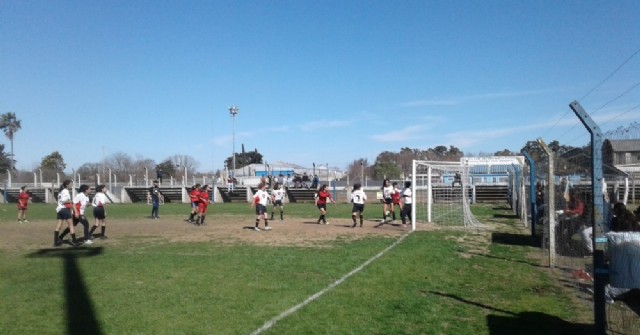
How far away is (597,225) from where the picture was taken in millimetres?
6148

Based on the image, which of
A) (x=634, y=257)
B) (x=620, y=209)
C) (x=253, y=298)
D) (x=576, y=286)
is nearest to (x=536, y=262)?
(x=576, y=286)

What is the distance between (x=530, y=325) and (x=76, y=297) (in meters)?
6.85

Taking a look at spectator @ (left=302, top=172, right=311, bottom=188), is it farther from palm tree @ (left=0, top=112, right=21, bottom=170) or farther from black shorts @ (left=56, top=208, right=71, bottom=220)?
palm tree @ (left=0, top=112, right=21, bottom=170)

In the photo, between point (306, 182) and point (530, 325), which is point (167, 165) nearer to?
point (306, 182)

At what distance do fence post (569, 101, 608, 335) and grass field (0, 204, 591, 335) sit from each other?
3.48 feet

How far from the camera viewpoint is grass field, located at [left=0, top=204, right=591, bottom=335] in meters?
6.95

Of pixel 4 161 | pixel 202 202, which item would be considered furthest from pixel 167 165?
pixel 202 202

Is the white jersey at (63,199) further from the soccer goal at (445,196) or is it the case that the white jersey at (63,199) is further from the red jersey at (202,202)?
the soccer goal at (445,196)

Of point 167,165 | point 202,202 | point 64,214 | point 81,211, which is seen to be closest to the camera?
point 64,214

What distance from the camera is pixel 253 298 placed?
8320 millimetres

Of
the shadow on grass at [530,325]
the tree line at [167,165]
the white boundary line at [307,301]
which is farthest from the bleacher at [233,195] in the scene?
the shadow on grass at [530,325]

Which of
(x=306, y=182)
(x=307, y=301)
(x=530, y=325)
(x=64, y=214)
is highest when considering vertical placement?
(x=306, y=182)

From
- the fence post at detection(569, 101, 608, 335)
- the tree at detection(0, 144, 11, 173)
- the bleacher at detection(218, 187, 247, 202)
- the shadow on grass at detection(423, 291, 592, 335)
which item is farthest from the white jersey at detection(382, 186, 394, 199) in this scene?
the tree at detection(0, 144, 11, 173)

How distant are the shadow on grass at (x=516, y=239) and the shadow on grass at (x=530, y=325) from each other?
8173 millimetres
